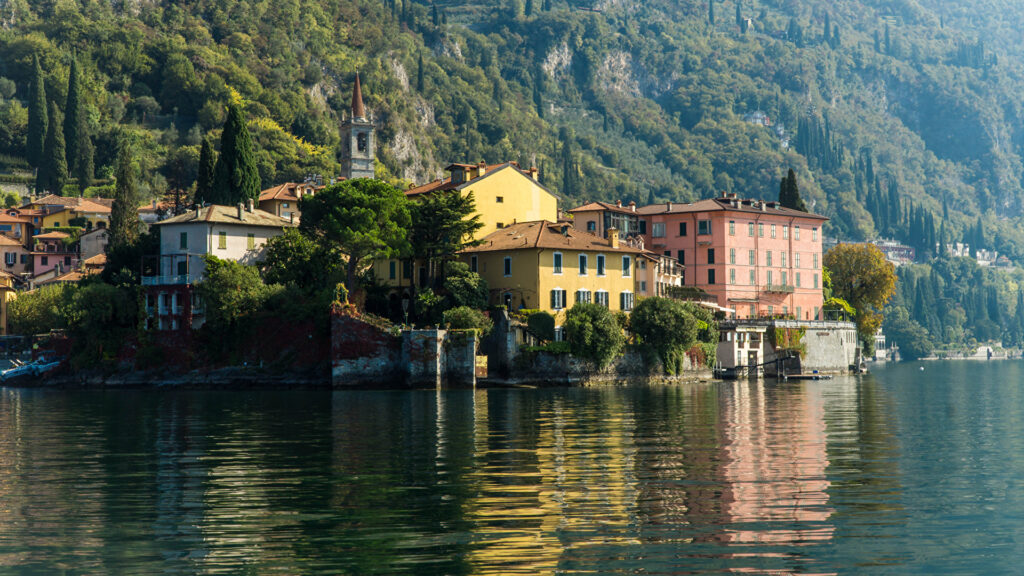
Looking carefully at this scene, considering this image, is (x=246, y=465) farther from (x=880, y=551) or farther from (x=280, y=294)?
(x=280, y=294)

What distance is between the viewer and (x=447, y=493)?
29828 millimetres

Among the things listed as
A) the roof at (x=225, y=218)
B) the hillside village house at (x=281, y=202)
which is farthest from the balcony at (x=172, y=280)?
the hillside village house at (x=281, y=202)

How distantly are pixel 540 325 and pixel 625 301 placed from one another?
32.1 feet

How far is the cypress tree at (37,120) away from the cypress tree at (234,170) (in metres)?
65.2

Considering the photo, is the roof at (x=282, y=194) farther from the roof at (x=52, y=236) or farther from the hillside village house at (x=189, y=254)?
the roof at (x=52, y=236)

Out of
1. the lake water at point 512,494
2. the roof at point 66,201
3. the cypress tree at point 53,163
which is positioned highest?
the cypress tree at point 53,163

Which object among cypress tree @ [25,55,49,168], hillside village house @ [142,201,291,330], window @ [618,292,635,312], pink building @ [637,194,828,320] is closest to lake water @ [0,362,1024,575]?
hillside village house @ [142,201,291,330]

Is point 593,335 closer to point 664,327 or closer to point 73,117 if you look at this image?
point 664,327

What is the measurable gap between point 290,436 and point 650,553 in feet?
84.5

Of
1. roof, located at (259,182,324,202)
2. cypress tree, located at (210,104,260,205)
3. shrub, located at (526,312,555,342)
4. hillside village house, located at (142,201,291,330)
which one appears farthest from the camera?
roof, located at (259,182,324,202)

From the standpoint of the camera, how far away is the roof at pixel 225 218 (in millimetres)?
90812

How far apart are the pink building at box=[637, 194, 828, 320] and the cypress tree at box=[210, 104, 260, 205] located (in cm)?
4038

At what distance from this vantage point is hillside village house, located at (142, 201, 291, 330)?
89312 mm

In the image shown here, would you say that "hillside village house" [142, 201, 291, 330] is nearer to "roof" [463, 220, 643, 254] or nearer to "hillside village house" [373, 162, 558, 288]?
"hillside village house" [373, 162, 558, 288]
